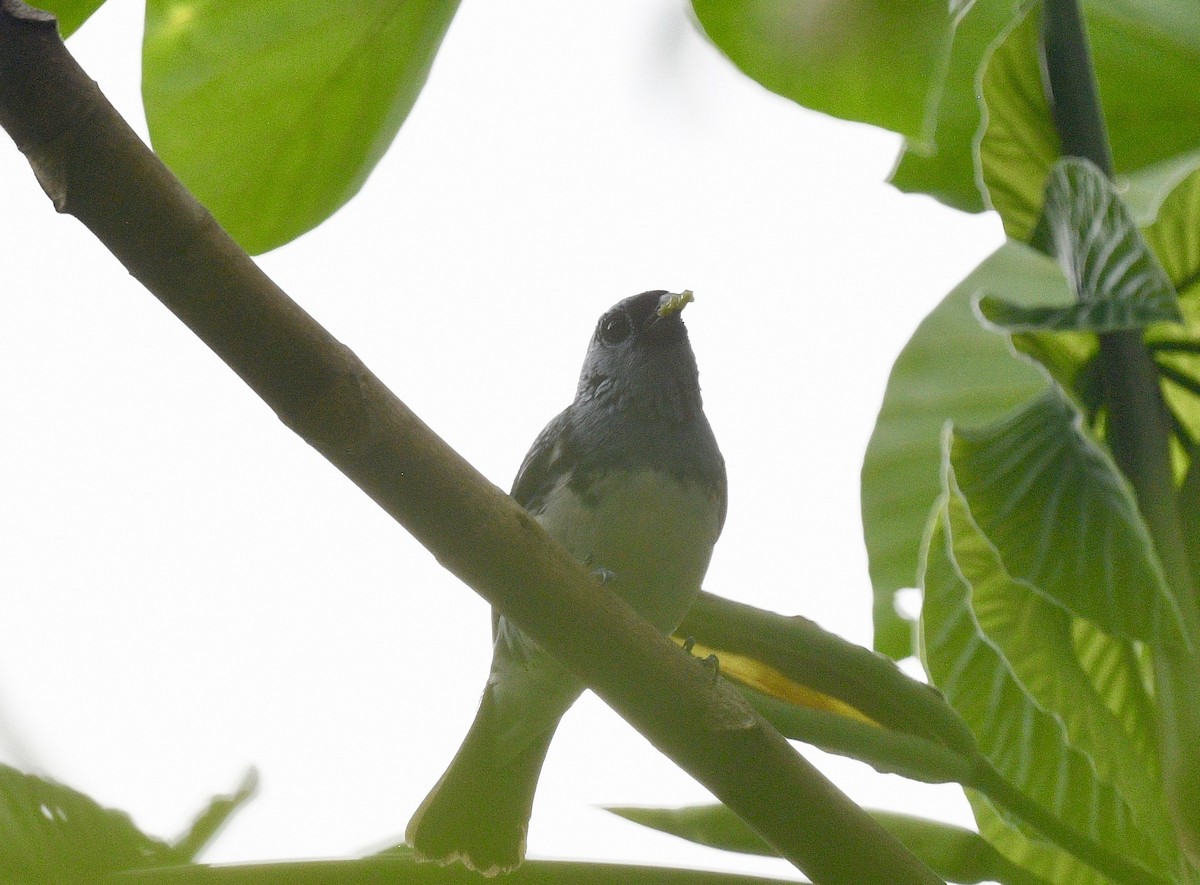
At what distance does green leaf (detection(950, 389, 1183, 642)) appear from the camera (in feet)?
2.79

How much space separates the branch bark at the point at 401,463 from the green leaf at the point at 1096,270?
1.15 ft

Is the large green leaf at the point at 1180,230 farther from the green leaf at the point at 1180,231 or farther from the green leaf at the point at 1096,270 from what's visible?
the green leaf at the point at 1096,270

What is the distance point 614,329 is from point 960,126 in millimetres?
719

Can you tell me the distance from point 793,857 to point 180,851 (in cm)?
42

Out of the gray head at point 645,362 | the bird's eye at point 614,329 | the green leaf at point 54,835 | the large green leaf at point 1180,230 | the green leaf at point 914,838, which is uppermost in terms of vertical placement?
the bird's eye at point 614,329

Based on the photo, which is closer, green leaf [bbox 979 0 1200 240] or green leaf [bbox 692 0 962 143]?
green leaf [bbox 692 0 962 143]

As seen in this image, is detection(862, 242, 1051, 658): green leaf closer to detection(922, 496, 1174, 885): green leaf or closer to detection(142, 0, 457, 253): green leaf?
detection(922, 496, 1174, 885): green leaf

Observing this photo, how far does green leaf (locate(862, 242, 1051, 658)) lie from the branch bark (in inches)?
23.7

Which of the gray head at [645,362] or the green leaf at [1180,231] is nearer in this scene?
the green leaf at [1180,231]

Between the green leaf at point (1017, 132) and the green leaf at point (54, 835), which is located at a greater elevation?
the green leaf at point (1017, 132)

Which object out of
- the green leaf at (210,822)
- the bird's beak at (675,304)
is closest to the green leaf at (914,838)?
the green leaf at (210,822)

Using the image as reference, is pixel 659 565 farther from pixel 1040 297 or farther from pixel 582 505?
pixel 1040 297

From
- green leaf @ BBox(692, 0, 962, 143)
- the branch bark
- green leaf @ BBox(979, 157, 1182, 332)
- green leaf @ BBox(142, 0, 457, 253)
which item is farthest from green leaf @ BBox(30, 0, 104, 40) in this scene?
green leaf @ BBox(979, 157, 1182, 332)

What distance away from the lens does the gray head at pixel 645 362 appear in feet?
5.42
